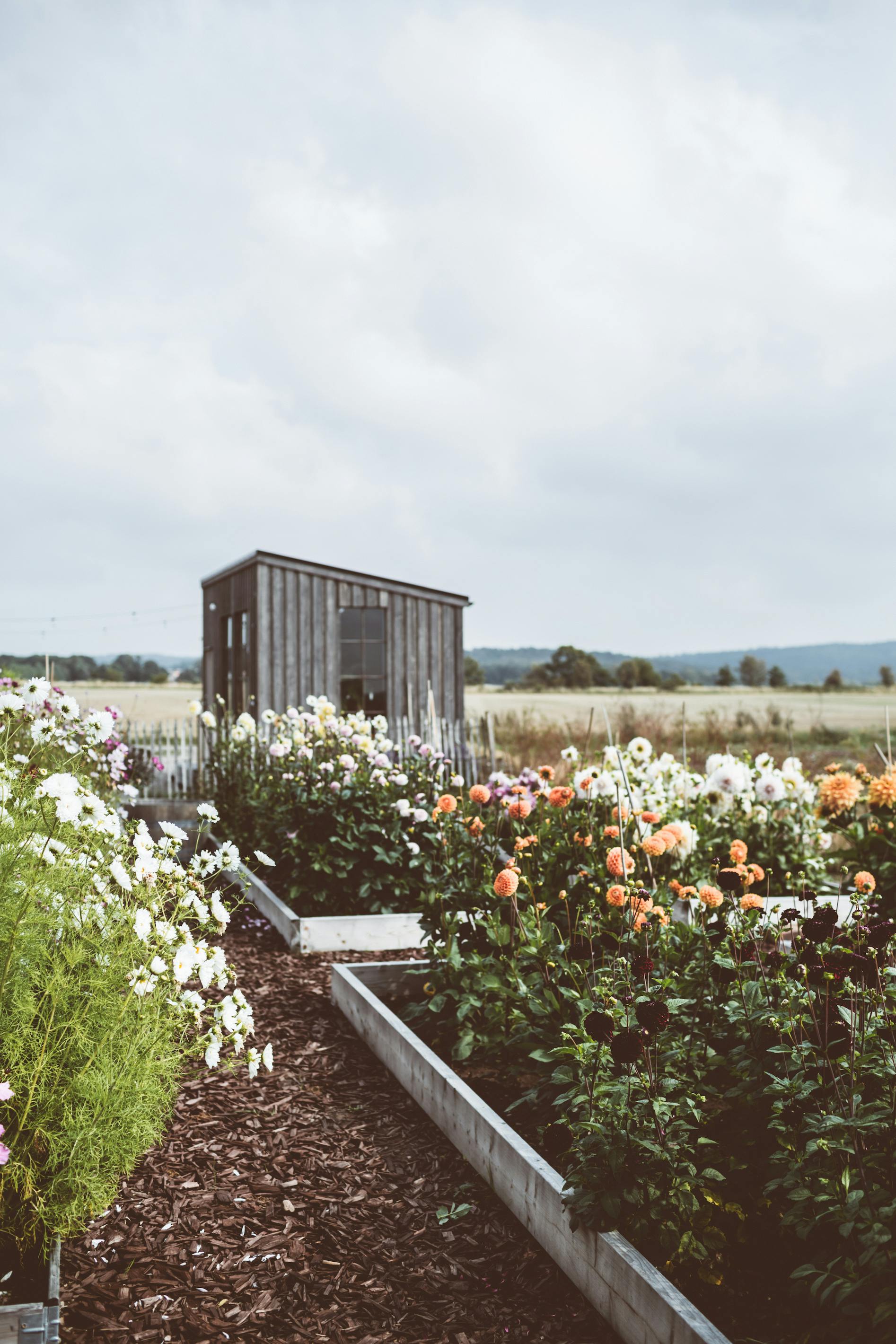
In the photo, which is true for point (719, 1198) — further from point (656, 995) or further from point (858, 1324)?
point (656, 995)

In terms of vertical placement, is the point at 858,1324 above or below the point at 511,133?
below

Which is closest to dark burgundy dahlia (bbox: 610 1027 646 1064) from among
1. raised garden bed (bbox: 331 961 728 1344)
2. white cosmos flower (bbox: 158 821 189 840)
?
raised garden bed (bbox: 331 961 728 1344)

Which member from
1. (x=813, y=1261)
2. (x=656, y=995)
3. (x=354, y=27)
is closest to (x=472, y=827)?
(x=656, y=995)

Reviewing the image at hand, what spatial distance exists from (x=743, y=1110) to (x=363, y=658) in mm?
12305

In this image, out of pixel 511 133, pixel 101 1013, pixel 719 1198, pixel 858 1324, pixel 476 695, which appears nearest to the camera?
pixel 858 1324

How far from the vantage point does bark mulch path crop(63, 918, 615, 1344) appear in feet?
7.70

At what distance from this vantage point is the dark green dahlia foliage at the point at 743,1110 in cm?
198

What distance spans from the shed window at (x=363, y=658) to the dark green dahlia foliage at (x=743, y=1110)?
450 inches

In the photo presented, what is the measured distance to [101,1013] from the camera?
2436 millimetres

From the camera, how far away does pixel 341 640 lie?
47.2 ft

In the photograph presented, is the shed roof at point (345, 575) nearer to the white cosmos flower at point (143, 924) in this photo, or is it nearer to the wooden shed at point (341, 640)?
the wooden shed at point (341, 640)

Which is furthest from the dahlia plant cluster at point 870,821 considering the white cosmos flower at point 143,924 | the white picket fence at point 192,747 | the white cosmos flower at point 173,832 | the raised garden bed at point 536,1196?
the white picket fence at point 192,747

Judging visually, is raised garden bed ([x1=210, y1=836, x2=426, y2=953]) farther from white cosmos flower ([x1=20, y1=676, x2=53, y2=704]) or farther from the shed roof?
the shed roof

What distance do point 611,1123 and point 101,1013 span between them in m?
1.34
